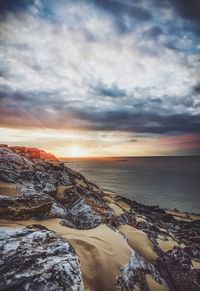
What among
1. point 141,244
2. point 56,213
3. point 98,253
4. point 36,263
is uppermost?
point 36,263

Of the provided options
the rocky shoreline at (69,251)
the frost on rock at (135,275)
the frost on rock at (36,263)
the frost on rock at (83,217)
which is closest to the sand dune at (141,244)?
the rocky shoreline at (69,251)

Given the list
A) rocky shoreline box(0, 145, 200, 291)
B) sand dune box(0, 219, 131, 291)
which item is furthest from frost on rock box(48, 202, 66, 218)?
sand dune box(0, 219, 131, 291)

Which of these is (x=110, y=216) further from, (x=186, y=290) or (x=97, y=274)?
(x=97, y=274)

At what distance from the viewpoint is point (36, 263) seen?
14.1ft

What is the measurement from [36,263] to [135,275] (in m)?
2.73

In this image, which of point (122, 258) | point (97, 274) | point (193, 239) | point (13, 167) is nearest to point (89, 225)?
point (122, 258)

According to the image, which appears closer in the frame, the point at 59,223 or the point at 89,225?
the point at 59,223

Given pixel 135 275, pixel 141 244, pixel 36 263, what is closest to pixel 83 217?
pixel 141 244

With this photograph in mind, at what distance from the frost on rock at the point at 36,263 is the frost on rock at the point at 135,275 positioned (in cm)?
151

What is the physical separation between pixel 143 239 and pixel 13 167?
6.39 metres

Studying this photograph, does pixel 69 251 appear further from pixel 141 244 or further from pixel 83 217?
pixel 141 244

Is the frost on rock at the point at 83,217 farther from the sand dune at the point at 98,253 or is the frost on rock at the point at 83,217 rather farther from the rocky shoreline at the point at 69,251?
the sand dune at the point at 98,253

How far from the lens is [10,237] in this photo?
4832 mm

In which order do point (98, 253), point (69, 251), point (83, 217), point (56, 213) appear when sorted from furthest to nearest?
point (83, 217), point (56, 213), point (98, 253), point (69, 251)
